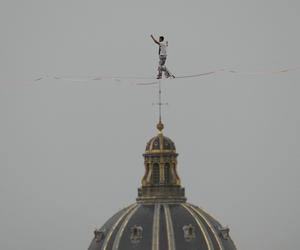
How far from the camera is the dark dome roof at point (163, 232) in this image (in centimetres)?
18538

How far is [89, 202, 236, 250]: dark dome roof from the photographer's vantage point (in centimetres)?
18538

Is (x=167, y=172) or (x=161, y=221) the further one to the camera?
(x=167, y=172)

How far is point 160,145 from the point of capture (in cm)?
19538

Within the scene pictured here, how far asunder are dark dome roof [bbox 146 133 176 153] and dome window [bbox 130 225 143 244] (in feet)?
41.8

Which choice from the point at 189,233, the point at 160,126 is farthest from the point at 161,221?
the point at 160,126

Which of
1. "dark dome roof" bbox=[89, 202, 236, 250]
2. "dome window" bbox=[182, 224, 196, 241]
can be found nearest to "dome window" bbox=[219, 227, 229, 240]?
"dark dome roof" bbox=[89, 202, 236, 250]

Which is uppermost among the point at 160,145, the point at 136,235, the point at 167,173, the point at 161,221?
the point at 160,145

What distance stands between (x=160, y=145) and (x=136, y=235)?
1445 cm

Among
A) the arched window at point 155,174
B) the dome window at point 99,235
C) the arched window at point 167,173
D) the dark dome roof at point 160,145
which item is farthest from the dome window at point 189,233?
the dark dome roof at point 160,145

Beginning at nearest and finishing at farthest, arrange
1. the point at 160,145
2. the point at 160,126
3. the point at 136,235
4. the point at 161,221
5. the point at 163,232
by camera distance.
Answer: the point at 136,235, the point at 163,232, the point at 161,221, the point at 160,145, the point at 160,126

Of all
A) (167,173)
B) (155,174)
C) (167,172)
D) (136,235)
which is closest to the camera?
(136,235)

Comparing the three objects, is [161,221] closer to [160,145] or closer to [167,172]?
[167,172]

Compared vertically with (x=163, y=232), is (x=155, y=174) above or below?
above

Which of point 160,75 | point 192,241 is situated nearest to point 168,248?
point 192,241
